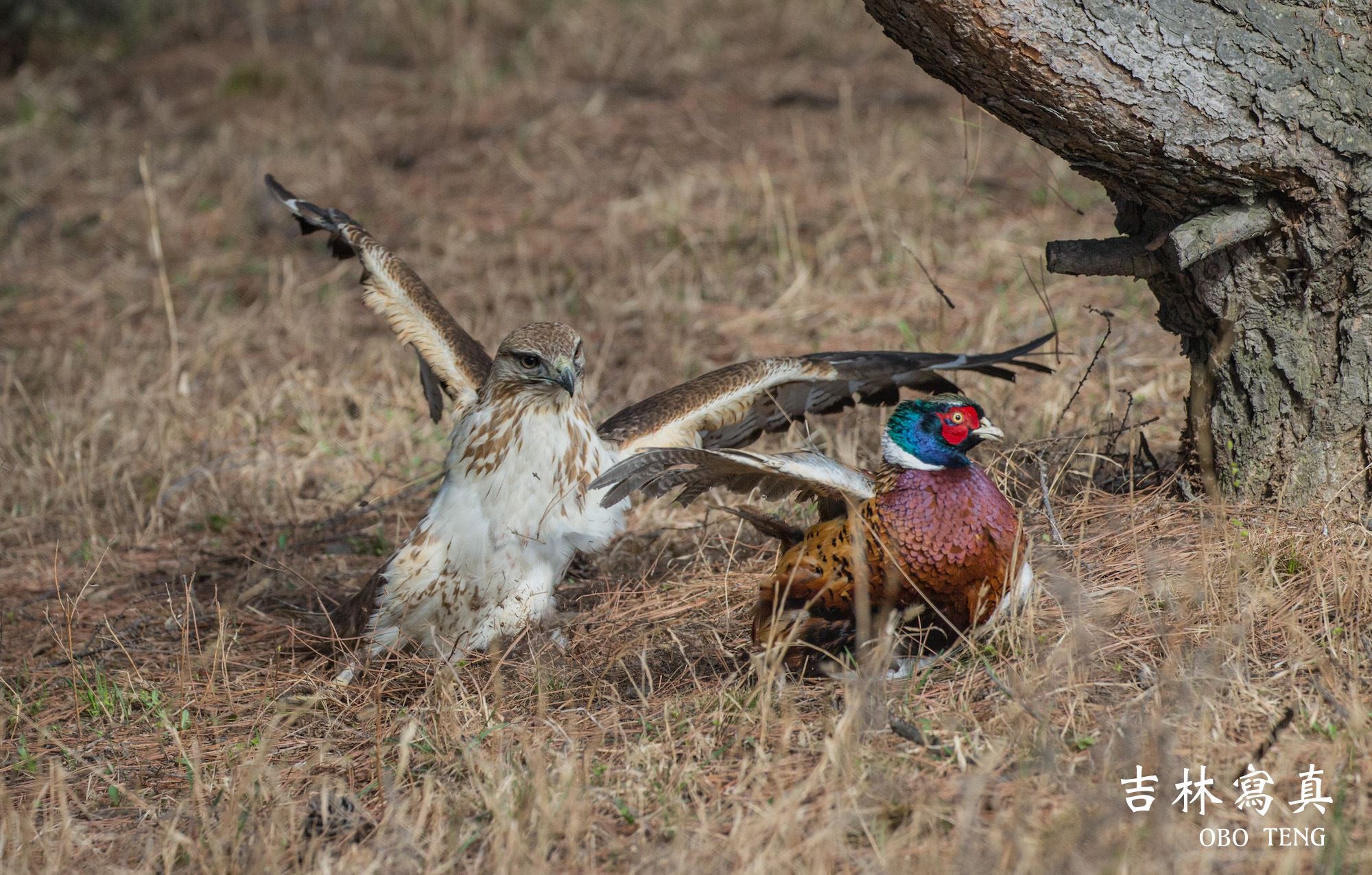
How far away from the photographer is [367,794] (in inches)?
127

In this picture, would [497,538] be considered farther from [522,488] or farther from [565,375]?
[565,375]

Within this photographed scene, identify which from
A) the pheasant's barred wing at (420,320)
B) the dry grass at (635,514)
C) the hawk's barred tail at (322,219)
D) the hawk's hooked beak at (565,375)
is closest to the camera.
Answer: the dry grass at (635,514)

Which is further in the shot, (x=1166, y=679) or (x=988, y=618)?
(x=988, y=618)

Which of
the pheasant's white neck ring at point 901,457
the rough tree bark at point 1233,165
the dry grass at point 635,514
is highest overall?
the rough tree bark at point 1233,165

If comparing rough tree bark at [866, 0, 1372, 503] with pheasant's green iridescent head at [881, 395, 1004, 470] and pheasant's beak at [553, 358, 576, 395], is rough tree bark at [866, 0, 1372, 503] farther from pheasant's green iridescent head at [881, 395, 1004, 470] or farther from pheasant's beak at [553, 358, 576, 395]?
pheasant's beak at [553, 358, 576, 395]

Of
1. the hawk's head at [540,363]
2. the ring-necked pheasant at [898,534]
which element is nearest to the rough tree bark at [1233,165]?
the ring-necked pheasant at [898,534]

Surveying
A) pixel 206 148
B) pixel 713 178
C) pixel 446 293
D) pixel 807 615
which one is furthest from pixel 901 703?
pixel 206 148

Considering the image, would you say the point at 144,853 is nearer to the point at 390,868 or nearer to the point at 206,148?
the point at 390,868

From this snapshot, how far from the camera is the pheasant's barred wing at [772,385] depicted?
14.6ft

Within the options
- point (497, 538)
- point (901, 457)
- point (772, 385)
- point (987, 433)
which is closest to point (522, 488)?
point (497, 538)

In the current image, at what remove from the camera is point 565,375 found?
4.03 m

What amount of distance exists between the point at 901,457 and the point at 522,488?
49.3 inches

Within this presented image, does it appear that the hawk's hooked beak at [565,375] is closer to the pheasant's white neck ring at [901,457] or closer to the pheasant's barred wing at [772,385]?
the pheasant's barred wing at [772,385]

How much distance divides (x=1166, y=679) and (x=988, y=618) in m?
0.51
